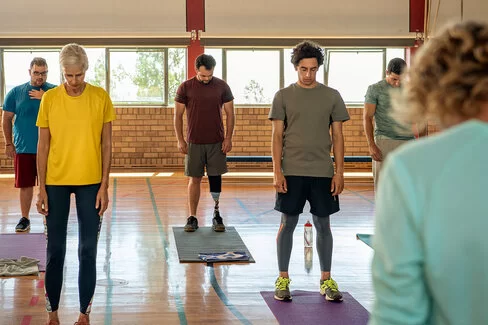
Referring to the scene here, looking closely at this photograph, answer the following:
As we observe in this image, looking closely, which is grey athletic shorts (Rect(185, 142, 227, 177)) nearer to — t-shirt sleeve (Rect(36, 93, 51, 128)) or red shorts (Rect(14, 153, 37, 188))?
red shorts (Rect(14, 153, 37, 188))

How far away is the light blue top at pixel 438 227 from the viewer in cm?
108

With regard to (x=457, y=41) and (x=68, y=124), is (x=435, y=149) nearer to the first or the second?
(x=457, y=41)

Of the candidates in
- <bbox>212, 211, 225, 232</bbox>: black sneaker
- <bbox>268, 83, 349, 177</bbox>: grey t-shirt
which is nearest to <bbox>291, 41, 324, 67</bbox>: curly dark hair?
<bbox>268, 83, 349, 177</bbox>: grey t-shirt

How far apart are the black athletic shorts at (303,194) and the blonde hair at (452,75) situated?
135 inches

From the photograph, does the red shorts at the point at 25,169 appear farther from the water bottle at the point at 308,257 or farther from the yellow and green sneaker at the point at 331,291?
the yellow and green sneaker at the point at 331,291

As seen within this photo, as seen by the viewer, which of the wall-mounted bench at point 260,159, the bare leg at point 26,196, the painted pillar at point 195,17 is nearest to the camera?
the bare leg at point 26,196

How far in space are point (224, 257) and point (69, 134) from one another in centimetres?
250

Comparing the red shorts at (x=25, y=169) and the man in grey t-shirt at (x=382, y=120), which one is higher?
the man in grey t-shirt at (x=382, y=120)

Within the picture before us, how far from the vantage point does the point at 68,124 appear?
3771mm

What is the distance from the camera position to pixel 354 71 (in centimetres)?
1415

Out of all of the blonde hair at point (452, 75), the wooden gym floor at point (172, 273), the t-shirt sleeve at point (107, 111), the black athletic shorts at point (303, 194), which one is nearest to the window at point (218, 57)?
the wooden gym floor at point (172, 273)

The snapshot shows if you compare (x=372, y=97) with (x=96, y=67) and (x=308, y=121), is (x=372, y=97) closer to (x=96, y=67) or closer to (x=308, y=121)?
(x=308, y=121)

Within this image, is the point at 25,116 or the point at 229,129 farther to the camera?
the point at 229,129

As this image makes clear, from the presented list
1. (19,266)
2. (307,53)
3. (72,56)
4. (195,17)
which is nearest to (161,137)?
(195,17)
